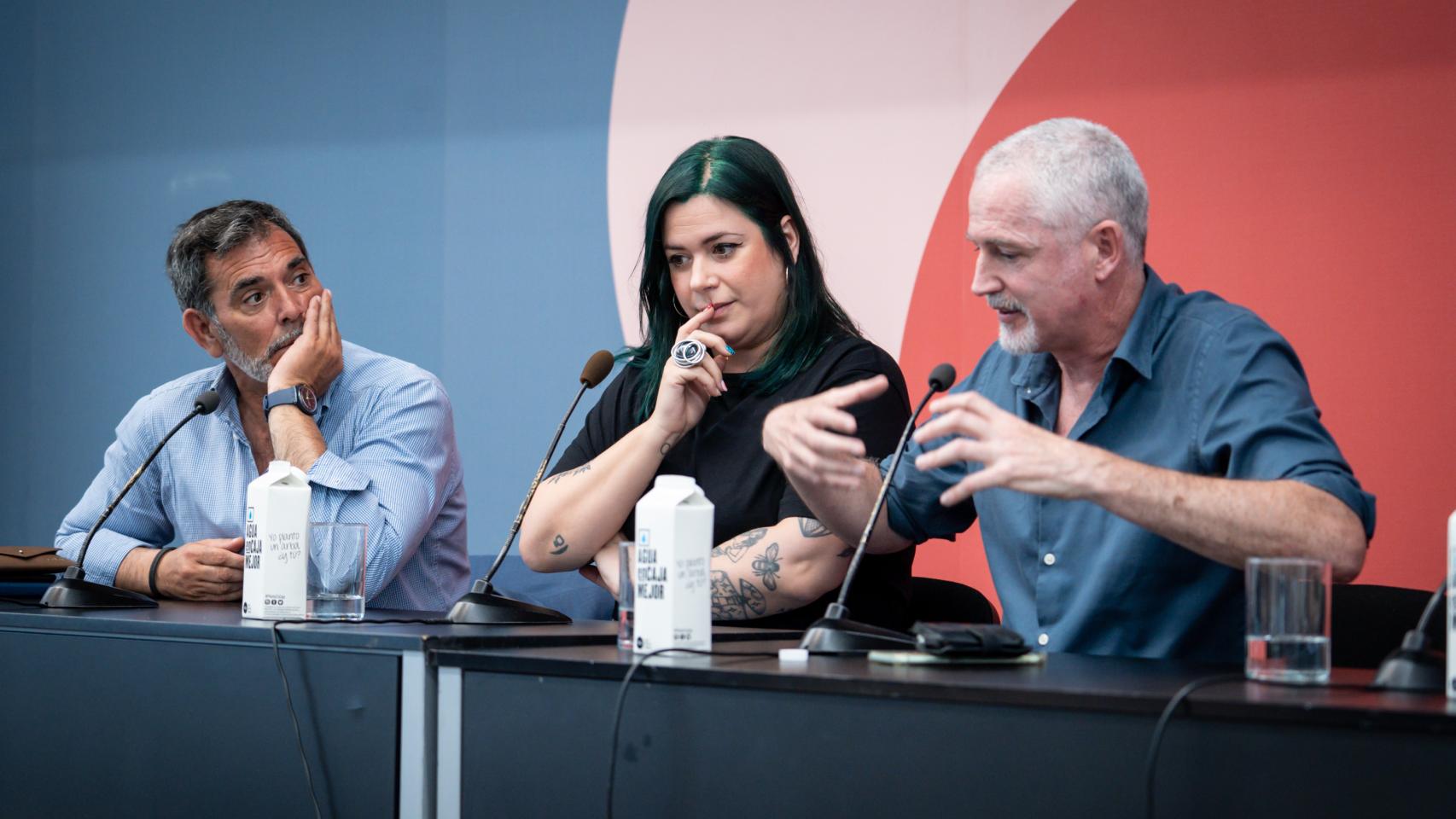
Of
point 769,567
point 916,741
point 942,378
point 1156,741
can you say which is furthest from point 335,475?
point 1156,741

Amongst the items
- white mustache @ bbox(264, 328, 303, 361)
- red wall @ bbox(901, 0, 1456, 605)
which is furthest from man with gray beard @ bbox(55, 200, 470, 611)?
red wall @ bbox(901, 0, 1456, 605)

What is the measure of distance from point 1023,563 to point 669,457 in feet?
2.02

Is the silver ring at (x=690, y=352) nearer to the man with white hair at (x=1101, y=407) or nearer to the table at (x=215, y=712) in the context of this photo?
the man with white hair at (x=1101, y=407)

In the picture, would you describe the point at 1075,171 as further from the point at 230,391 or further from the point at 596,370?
the point at 230,391

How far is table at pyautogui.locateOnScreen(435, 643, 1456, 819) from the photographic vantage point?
104 cm

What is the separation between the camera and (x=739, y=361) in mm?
2324

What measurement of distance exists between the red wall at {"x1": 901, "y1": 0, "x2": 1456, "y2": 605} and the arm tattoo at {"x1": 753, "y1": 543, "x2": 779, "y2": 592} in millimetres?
1232

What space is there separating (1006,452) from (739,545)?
27.6 inches

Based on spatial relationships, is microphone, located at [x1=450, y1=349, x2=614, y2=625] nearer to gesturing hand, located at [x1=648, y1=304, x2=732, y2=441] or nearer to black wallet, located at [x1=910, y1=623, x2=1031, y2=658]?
gesturing hand, located at [x1=648, y1=304, x2=732, y2=441]

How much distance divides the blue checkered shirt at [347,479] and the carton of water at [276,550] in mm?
425

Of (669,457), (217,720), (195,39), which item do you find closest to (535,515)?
(669,457)

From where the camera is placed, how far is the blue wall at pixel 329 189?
11.5 feet

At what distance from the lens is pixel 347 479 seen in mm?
2322

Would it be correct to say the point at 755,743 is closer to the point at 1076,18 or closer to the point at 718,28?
the point at 1076,18
